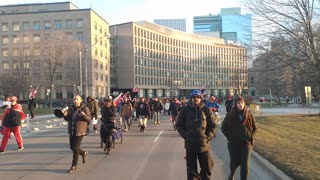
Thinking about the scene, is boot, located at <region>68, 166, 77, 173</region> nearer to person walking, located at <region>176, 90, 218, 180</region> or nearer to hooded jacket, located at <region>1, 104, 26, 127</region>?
person walking, located at <region>176, 90, 218, 180</region>

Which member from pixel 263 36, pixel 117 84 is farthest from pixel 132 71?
pixel 263 36

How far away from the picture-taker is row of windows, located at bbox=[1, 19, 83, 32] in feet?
315

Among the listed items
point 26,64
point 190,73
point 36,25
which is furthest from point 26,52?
point 190,73

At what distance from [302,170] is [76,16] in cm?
9145

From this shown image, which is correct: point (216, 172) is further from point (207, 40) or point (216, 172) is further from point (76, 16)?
point (207, 40)

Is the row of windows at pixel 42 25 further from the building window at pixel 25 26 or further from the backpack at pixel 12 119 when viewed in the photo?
the backpack at pixel 12 119

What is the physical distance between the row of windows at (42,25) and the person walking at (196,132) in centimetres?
9135

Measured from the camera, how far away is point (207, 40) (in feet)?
518

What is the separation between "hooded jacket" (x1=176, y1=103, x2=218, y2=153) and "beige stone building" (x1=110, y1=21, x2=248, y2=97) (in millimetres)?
89318

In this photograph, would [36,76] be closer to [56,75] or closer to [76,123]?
[56,75]

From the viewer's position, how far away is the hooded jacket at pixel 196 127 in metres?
6.63

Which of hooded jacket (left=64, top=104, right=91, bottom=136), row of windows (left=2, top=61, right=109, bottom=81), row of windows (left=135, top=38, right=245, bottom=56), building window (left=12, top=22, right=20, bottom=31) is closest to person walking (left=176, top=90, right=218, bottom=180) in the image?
hooded jacket (left=64, top=104, right=91, bottom=136)

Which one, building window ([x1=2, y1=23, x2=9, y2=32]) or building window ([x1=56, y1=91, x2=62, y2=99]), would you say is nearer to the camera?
building window ([x1=56, y1=91, x2=62, y2=99])

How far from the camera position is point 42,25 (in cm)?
9725
